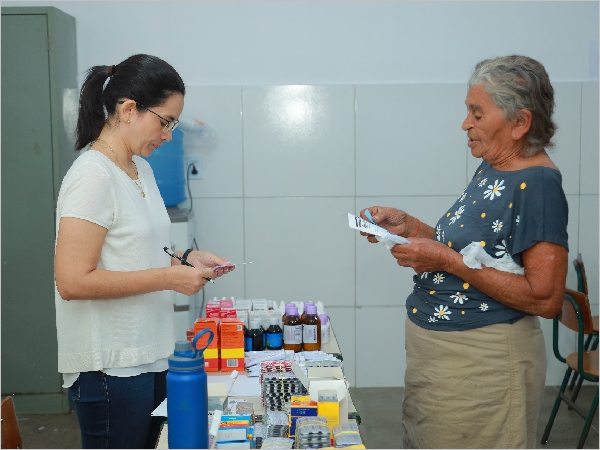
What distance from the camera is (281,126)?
12.6 ft

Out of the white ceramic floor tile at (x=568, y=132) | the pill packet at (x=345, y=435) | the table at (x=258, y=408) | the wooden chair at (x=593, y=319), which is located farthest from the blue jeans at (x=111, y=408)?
the white ceramic floor tile at (x=568, y=132)

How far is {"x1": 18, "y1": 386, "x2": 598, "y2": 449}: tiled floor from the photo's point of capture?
331cm

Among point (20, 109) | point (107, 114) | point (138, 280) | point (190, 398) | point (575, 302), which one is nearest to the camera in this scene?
point (190, 398)

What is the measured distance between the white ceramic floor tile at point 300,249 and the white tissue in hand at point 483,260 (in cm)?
210

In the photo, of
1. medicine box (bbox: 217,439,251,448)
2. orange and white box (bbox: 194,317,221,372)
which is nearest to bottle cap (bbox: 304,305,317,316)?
orange and white box (bbox: 194,317,221,372)

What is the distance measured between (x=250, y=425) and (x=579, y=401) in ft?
9.46

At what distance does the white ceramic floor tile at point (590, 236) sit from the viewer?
3.90 m

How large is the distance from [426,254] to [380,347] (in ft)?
7.49

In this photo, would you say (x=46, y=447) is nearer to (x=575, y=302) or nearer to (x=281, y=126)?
(x=281, y=126)

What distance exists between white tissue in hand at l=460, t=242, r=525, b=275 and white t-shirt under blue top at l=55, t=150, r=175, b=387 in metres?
0.84

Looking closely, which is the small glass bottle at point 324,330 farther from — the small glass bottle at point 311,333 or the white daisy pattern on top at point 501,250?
the white daisy pattern on top at point 501,250

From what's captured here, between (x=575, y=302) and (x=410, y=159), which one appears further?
(x=410, y=159)

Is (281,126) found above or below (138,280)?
above

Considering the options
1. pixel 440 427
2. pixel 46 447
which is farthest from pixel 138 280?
pixel 46 447
